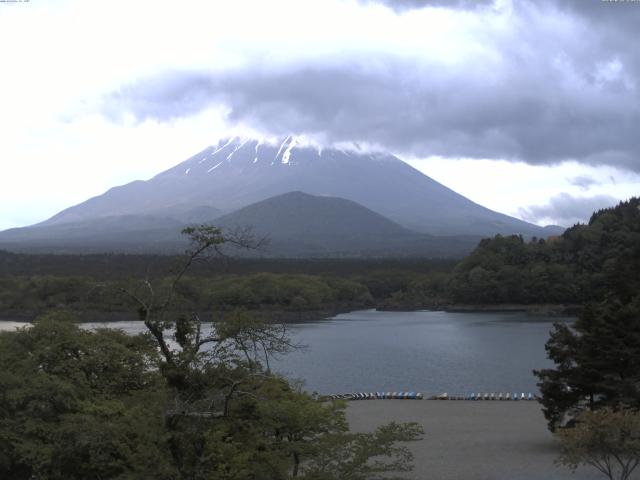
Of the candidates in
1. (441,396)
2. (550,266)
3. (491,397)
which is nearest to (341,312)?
(550,266)

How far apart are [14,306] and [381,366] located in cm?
3694

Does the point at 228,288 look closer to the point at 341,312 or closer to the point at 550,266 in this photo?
the point at 341,312

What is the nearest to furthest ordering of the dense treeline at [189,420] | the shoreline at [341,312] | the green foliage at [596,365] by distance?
1. the dense treeline at [189,420]
2. the green foliage at [596,365]
3. the shoreline at [341,312]

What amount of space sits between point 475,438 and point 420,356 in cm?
1770

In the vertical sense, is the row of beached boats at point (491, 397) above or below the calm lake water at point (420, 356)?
above

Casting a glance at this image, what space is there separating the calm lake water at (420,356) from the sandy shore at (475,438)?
2.98 meters

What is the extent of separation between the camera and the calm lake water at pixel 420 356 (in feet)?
84.9

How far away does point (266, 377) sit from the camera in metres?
8.40

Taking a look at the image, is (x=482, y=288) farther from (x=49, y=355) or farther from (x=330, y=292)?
(x=49, y=355)

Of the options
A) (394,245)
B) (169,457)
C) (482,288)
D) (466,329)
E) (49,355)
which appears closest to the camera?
(169,457)

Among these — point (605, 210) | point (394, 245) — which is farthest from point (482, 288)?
point (394, 245)

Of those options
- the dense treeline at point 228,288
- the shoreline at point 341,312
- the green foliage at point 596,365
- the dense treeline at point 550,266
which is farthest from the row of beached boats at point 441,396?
the dense treeline at point 550,266

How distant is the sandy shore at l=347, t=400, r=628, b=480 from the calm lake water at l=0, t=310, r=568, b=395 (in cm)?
298

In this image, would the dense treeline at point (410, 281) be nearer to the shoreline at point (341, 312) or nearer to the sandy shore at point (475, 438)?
the shoreline at point (341, 312)
